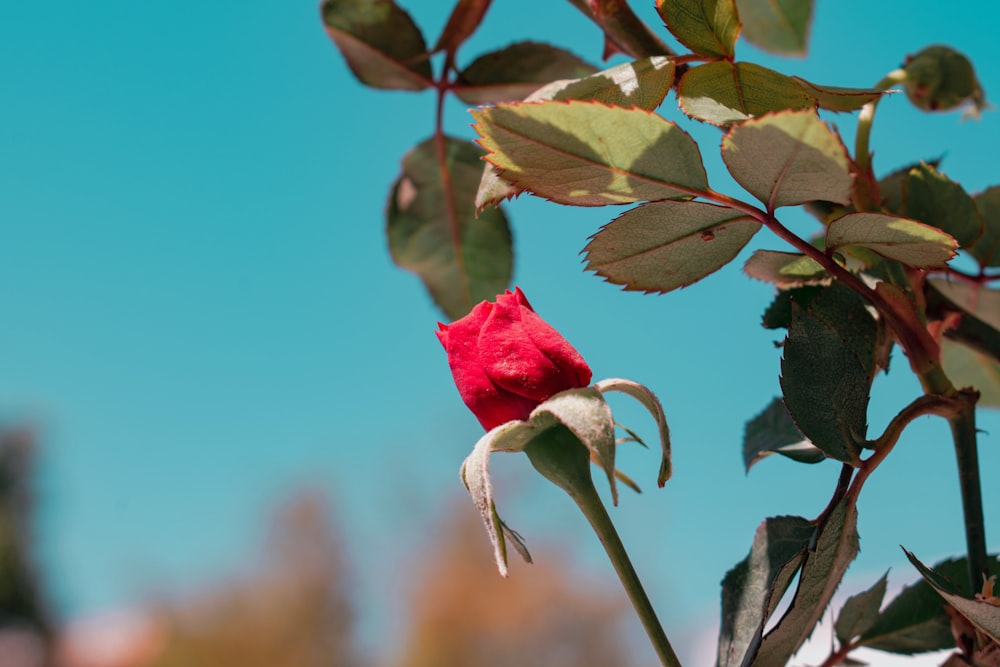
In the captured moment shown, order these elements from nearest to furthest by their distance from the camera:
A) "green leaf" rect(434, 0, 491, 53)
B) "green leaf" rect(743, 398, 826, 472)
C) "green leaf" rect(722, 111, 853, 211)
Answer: "green leaf" rect(722, 111, 853, 211) < "green leaf" rect(743, 398, 826, 472) < "green leaf" rect(434, 0, 491, 53)

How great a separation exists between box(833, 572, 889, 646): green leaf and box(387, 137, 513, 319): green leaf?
235mm

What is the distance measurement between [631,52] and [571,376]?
149mm

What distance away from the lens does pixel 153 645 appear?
388 inches

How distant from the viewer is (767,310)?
0.30 meters

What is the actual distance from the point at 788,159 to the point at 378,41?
0.31 meters

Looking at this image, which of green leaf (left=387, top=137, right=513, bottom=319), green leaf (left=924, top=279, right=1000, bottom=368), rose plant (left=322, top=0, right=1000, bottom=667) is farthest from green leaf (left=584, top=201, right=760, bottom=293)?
green leaf (left=387, top=137, right=513, bottom=319)

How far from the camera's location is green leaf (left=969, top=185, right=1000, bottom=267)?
39 centimetres

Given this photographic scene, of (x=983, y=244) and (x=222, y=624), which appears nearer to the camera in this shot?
(x=983, y=244)

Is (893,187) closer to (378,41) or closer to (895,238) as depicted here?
(895,238)

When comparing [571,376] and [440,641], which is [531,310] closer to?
[571,376]

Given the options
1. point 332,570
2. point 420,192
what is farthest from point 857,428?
point 332,570

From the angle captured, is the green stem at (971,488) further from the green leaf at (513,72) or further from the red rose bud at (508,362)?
the green leaf at (513,72)

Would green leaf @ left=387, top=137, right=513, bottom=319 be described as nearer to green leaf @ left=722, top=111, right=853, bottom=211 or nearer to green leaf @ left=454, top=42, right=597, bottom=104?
green leaf @ left=454, top=42, right=597, bottom=104

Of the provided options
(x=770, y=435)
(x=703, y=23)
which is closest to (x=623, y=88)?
(x=703, y=23)
